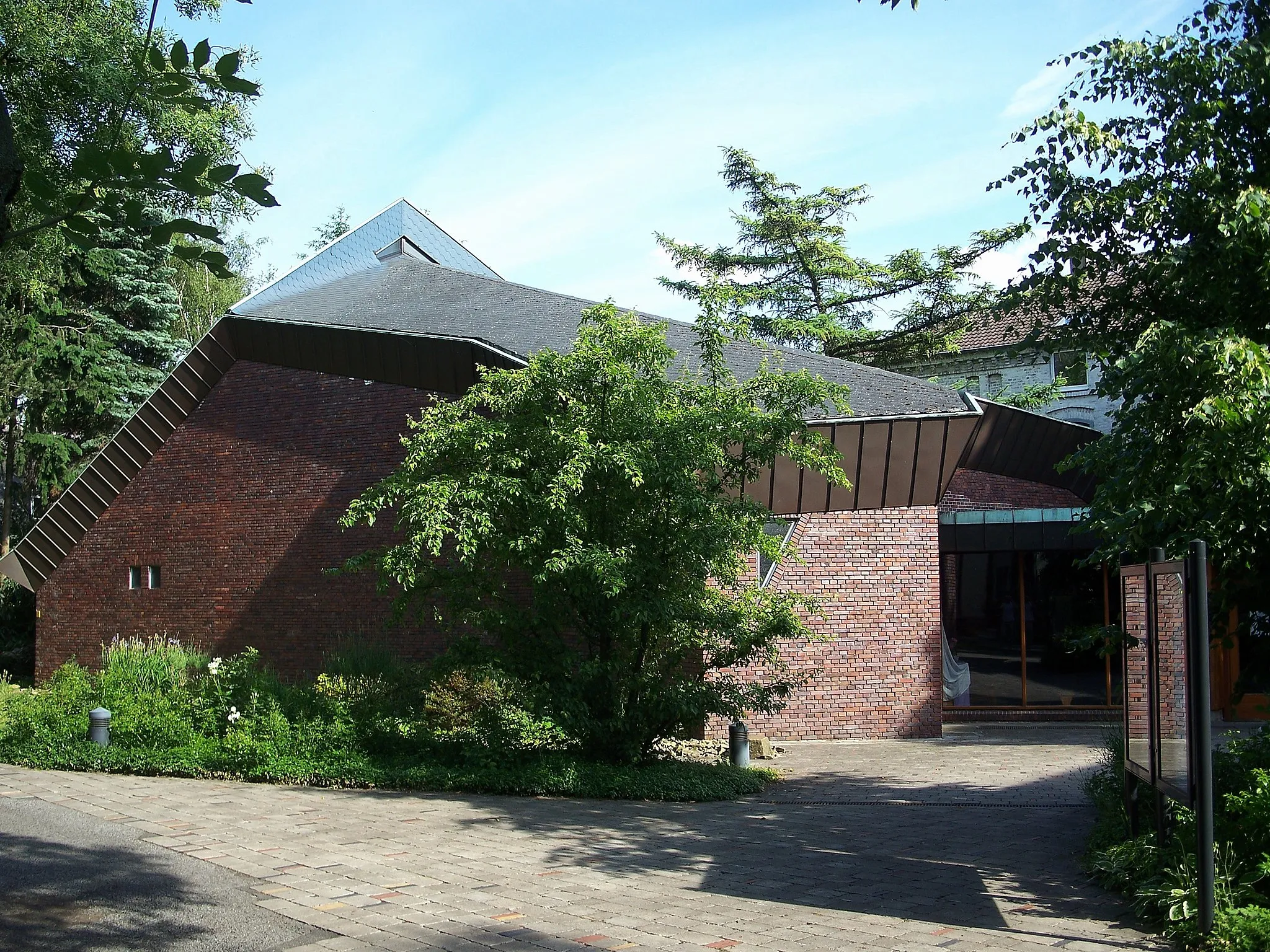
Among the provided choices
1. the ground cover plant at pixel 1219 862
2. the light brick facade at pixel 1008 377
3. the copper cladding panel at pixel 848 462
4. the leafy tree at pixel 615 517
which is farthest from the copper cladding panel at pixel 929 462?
the light brick facade at pixel 1008 377

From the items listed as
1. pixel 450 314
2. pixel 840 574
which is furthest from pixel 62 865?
pixel 450 314

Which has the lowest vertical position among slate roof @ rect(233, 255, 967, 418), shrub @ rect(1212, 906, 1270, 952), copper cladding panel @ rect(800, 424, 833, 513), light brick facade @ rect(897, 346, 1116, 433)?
shrub @ rect(1212, 906, 1270, 952)

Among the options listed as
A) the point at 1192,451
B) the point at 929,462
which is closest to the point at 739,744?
the point at 929,462

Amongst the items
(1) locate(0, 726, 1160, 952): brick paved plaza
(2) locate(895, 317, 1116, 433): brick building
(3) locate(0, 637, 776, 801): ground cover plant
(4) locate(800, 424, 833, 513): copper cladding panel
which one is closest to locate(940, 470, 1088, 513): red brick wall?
(4) locate(800, 424, 833, 513): copper cladding panel

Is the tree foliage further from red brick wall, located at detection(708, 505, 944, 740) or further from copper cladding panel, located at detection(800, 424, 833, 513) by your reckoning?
red brick wall, located at detection(708, 505, 944, 740)

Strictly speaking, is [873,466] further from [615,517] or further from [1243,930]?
[1243,930]

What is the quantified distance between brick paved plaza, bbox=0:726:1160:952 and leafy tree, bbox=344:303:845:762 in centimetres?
151

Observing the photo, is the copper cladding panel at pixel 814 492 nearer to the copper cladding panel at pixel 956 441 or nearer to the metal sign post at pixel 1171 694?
the copper cladding panel at pixel 956 441

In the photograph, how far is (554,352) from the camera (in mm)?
11969

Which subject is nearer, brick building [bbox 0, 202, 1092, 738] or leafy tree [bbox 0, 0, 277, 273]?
leafy tree [bbox 0, 0, 277, 273]

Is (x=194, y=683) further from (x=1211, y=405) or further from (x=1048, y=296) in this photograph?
(x=1211, y=405)

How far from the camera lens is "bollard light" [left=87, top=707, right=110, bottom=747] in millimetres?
13688

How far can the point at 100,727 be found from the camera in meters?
13.8

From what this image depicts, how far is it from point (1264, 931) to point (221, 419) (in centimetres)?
1802
